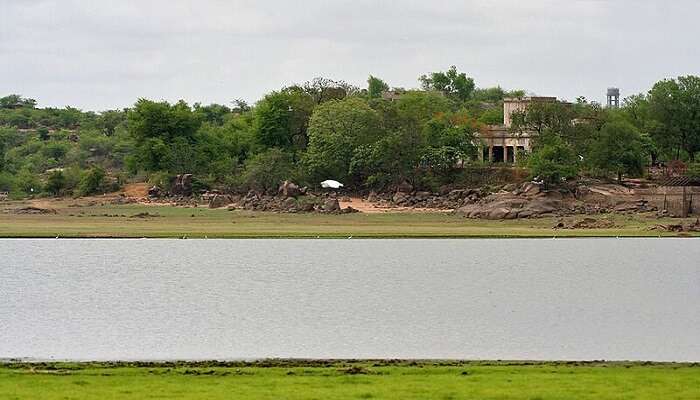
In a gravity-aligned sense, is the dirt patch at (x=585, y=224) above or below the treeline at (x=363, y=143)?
below

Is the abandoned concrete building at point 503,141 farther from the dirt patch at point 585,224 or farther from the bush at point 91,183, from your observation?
the bush at point 91,183

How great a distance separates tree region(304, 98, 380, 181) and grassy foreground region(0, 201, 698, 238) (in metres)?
14.1

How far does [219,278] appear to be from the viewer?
174ft

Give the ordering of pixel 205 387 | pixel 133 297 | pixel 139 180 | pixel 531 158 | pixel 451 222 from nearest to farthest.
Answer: pixel 205 387, pixel 133 297, pixel 451 222, pixel 531 158, pixel 139 180

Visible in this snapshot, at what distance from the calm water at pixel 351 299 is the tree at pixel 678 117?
3948 centimetres

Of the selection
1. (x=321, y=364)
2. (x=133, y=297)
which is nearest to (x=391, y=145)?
(x=133, y=297)

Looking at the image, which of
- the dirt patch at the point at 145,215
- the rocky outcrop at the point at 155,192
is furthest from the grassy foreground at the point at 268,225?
the rocky outcrop at the point at 155,192

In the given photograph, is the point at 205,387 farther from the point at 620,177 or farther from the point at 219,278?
the point at 620,177

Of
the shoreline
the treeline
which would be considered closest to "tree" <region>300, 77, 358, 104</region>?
the treeline

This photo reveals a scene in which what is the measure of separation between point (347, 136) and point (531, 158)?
55.1ft

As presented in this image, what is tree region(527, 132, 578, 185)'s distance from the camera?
8925 cm

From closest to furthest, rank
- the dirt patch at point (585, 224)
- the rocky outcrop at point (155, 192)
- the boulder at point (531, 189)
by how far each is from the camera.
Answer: the dirt patch at point (585, 224) < the boulder at point (531, 189) < the rocky outcrop at point (155, 192)

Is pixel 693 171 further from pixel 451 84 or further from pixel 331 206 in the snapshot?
pixel 451 84

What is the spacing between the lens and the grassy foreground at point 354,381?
75.2 feet
